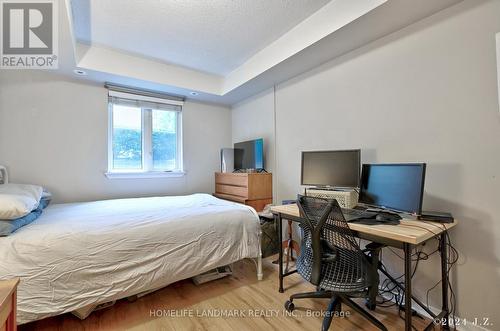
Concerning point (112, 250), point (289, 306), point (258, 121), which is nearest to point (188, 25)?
point (258, 121)

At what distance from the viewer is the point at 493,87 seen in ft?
4.71

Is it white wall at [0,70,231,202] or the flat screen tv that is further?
the flat screen tv

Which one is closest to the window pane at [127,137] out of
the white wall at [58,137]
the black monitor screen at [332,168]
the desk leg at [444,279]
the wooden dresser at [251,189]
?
the white wall at [58,137]

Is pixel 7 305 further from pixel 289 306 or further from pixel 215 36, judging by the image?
pixel 215 36

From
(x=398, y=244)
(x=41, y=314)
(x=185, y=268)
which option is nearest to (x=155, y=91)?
(x=185, y=268)

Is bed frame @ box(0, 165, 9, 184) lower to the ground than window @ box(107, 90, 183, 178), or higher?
lower

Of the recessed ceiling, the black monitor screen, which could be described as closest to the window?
the recessed ceiling

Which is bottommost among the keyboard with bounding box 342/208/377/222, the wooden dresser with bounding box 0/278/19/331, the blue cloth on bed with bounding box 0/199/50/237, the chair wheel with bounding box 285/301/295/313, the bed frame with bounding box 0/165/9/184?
the chair wheel with bounding box 285/301/295/313

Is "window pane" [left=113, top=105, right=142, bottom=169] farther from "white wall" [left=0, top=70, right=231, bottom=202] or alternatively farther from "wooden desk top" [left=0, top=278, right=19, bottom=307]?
"wooden desk top" [left=0, top=278, right=19, bottom=307]

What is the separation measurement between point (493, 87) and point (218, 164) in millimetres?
3348

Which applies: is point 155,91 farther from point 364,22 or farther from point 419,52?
point 419,52

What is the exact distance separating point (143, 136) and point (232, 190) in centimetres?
154

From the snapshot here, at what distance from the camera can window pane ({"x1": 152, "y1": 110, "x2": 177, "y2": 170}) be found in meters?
3.44

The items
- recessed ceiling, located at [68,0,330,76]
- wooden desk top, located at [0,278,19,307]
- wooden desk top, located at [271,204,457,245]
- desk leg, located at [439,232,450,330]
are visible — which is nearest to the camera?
wooden desk top, located at [0,278,19,307]
